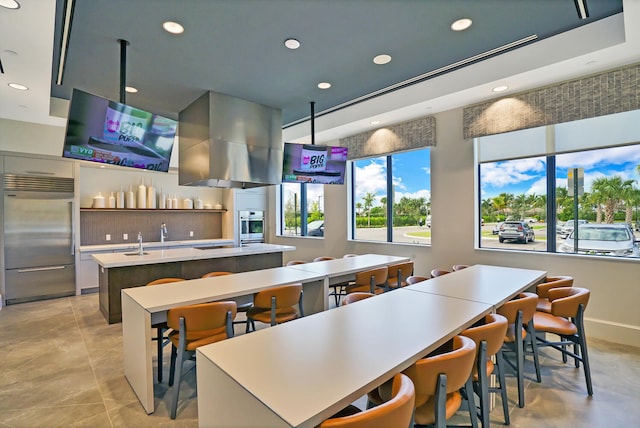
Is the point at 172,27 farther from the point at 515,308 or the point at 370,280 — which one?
the point at 515,308

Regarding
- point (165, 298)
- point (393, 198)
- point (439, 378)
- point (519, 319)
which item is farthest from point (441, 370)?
point (393, 198)

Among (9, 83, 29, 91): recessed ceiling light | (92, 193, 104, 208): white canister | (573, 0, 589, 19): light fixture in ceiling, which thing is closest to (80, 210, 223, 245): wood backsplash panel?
(92, 193, 104, 208): white canister

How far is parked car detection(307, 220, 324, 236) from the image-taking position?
727 centimetres

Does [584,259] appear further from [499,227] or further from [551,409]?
[551,409]

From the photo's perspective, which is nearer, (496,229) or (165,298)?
(165,298)

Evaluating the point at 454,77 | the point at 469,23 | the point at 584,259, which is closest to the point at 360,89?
the point at 454,77

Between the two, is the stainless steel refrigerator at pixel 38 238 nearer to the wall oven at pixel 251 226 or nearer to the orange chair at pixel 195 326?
the wall oven at pixel 251 226

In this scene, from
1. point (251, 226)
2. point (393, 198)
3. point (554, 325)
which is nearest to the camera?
point (554, 325)

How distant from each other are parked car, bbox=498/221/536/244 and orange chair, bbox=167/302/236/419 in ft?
13.0

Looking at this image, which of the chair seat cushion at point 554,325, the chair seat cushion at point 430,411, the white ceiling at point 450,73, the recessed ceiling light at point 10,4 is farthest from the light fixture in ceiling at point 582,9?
the recessed ceiling light at point 10,4

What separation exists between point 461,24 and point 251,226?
626cm

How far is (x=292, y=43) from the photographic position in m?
2.82

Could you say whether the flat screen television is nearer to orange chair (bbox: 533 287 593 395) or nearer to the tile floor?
the tile floor

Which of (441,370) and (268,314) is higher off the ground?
(441,370)
